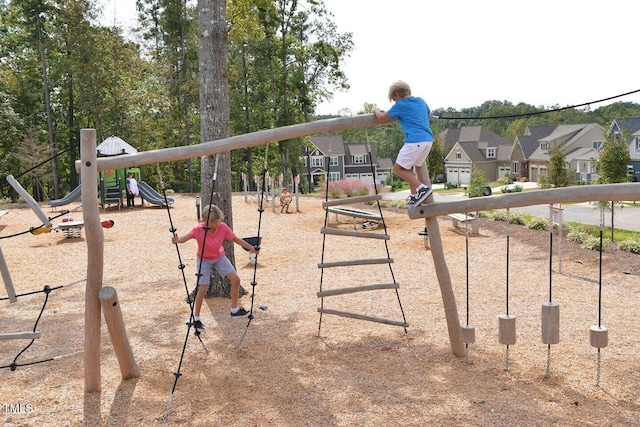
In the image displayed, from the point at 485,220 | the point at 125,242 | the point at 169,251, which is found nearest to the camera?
the point at 169,251

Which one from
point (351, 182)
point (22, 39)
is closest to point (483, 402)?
point (351, 182)

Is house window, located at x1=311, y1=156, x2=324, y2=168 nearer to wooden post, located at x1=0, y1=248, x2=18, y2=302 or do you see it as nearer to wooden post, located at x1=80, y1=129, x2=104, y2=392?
wooden post, located at x1=0, y1=248, x2=18, y2=302

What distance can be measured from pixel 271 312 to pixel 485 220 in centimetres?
1087

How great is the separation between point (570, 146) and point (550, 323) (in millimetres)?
55318

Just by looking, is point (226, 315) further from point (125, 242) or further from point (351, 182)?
point (351, 182)

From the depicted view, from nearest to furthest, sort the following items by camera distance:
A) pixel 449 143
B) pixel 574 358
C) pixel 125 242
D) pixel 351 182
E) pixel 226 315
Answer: pixel 574 358 < pixel 226 315 < pixel 125 242 < pixel 351 182 < pixel 449 143

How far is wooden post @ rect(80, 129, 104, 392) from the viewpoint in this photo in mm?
5230

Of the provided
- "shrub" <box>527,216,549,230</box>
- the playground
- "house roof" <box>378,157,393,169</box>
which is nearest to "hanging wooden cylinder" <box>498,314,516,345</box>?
the playground

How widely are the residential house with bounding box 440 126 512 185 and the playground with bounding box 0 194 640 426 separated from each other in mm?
52139

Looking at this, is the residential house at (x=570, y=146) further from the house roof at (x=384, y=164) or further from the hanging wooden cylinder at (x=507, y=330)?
the hanging wooden cylinder at (x=507, y=330)

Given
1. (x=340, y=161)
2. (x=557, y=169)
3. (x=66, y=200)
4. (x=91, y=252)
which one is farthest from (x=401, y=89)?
(x=340, y=161)

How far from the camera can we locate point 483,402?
5.01 metres

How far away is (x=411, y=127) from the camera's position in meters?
5.60

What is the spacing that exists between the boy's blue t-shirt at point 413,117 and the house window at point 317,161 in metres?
56.1
